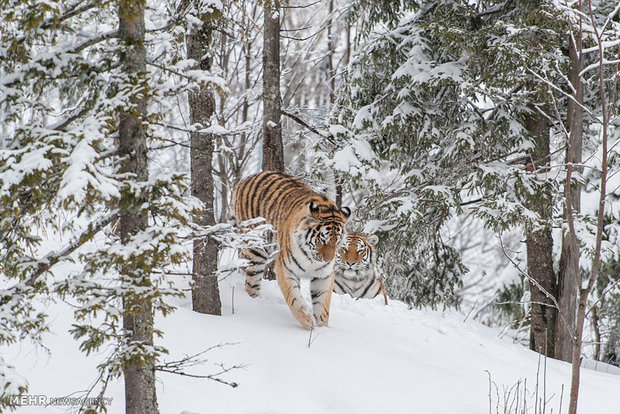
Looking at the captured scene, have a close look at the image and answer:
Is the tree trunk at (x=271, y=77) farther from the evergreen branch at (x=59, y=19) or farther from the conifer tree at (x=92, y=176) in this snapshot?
the evergreen branch at (x=59, y=19)

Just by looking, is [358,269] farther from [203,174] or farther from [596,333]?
[596,333]

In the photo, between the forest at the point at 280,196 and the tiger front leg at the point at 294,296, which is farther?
the tiger front leg at the point at 294,296

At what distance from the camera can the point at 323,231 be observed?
5949 millimetres

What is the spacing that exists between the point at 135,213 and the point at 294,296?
3009 mm

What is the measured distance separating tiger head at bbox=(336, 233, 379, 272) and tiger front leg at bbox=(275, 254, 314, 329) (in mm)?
1537

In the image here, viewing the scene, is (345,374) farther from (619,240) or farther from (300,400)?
(619,240)

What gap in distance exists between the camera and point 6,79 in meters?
3.08

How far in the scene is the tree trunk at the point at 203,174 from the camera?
568 cm

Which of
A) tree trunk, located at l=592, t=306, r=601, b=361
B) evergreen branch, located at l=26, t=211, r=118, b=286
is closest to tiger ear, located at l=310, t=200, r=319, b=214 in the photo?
evergreen branch, located at l=26, t=211, r=118, b=286


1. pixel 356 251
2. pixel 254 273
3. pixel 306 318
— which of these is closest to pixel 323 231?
pixel 306 318

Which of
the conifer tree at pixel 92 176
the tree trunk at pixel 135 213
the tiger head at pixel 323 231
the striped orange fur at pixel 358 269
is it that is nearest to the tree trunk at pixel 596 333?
the striped orange fur at pixel 358 269

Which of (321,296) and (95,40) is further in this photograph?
(321,296)

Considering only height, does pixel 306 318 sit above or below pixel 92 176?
below

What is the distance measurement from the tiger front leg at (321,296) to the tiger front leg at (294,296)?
0.20 m
